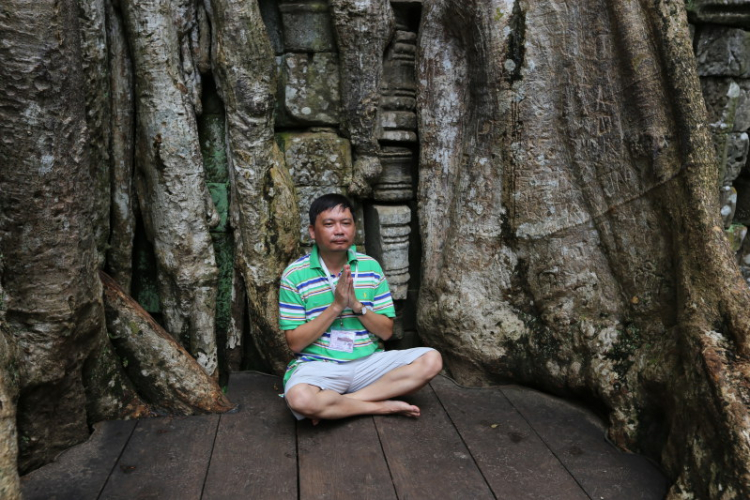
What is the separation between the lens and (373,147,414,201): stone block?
11.0 feet

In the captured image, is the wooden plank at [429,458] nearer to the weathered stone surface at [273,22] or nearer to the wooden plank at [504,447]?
the wooden plank at [504,447]

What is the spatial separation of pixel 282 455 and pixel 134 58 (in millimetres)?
1864

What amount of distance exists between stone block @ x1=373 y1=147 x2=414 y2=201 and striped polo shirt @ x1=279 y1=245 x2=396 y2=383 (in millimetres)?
650

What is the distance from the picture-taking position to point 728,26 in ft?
10.9

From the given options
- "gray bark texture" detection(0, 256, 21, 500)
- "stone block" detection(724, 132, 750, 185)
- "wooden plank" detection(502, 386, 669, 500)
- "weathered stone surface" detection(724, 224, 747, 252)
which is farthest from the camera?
"weathered stone surface" detection(724, 224, 747, 252)

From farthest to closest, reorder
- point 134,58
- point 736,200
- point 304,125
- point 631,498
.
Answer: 1. point 736,200
2. point 304,125
3. point 134,58
4. point 631,498

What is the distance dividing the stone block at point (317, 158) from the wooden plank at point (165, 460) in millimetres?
1261

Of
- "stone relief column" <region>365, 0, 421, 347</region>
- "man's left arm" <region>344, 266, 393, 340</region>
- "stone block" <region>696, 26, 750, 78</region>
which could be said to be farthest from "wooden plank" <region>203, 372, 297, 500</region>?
"stone block" <region>696, 26, 750, 78</region>

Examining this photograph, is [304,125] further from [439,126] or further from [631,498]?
[631,498]

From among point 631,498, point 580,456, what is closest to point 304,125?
point 580,456

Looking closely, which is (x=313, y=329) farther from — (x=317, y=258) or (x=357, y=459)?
(x=357, y=459)

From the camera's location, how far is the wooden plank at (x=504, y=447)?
2201mm

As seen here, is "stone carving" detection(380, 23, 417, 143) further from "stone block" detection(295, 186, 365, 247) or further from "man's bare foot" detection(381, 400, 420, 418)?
"man's bare foot" detection(381, 400, 420, 418)

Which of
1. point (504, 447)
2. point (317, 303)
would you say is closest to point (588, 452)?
point (504, 447)
